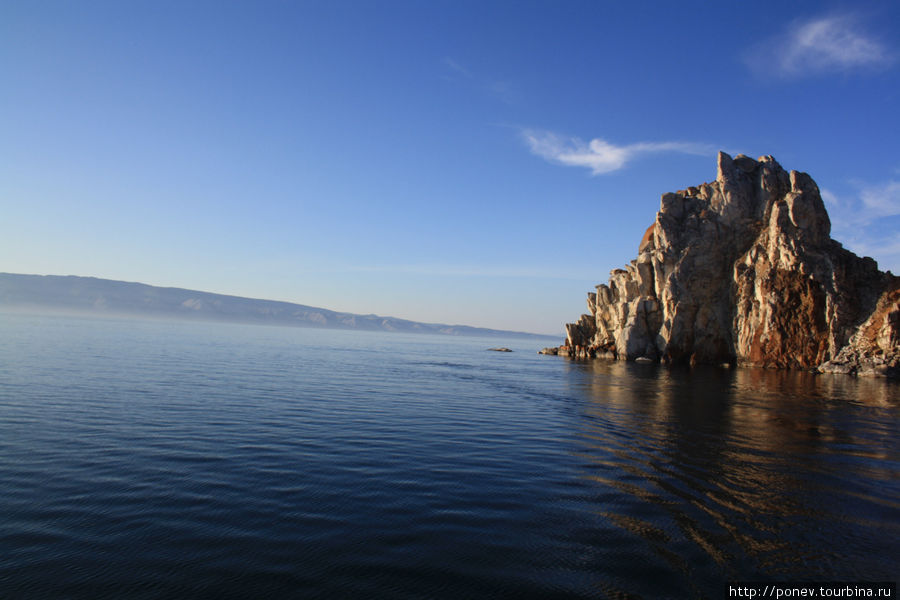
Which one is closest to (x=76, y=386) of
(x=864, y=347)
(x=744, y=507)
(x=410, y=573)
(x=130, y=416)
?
(x=130, y=416)

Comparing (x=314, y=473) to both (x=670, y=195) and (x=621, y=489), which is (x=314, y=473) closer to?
(x=621, y=489)

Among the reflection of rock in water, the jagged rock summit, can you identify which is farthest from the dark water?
the jagged rock summit

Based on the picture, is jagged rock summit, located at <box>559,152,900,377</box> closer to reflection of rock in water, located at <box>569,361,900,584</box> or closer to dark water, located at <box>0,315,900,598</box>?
reflection of rock in water, located at <box>569,361,900,584</box>

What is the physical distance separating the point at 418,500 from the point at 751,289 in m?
85.7

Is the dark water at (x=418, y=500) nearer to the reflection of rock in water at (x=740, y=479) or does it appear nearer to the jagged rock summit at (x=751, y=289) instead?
the reflection of rock in water at (x=740, y=479)

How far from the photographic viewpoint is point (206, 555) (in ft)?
28.5

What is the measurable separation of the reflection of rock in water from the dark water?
0.29ft

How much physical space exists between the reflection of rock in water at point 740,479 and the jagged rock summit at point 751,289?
44.9 meters

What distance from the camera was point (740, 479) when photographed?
48.6 feet

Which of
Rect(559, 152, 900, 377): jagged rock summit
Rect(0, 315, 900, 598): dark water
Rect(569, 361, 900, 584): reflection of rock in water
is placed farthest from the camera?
Rect(559, 152, 900, 377): jagged rock summit

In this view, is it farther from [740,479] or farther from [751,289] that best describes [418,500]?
[751,289]

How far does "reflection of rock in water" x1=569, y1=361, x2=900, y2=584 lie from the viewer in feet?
32.3

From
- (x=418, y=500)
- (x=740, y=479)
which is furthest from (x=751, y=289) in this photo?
(x=418, y=500)

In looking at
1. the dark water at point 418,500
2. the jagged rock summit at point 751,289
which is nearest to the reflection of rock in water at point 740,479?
the dark water at point 418,500
